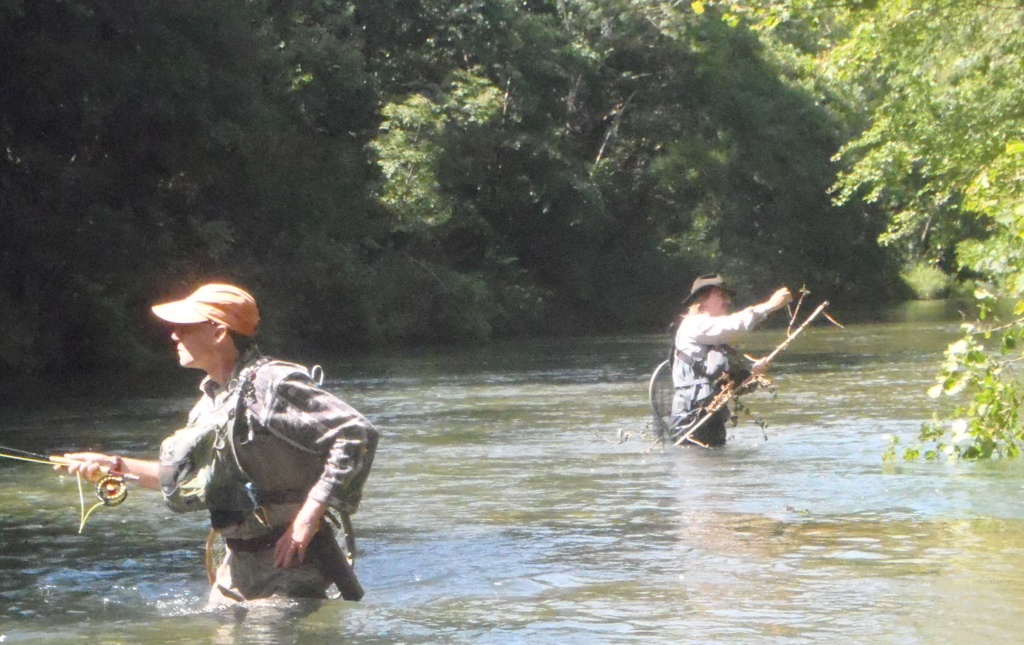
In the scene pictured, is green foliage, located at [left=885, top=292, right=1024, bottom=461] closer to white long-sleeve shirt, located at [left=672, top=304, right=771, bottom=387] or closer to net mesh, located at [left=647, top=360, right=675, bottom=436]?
white long-sleeve shirt, located at [left=672, top=304, right=771, bottom=387]

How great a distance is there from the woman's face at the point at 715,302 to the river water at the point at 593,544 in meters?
1.21

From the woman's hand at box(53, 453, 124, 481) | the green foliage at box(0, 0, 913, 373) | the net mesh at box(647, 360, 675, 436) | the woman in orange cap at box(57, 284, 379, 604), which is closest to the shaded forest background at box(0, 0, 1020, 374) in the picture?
the green foliage at box(0, 0, 913, 373)

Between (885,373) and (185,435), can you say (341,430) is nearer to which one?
(185,435)

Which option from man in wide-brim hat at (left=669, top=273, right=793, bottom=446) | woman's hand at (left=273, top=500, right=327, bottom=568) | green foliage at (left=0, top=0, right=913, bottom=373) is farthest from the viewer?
green foliage at (left=0, top=0, right=913, bottom=373)

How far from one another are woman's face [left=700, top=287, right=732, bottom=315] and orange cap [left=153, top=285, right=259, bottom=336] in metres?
Result: 7.41

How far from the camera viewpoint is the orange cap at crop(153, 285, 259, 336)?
596 centimetres

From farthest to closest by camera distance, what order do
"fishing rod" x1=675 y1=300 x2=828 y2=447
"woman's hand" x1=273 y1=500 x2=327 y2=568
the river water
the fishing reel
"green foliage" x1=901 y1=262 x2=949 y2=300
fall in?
"green foliage" x1=901 y1=262 x2=949 y2=300 < "fishing rod" x1=675 y1=300 x2=828 y2=447 < the river water < the fishing reel < "woman's hand" x1=273 y1=500 x2=327 y2=568

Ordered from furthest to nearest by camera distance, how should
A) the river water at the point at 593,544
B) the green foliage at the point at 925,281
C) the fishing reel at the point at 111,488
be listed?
the green foliage at the point at 925,281 → the river water at the point at 593,544 → the fishing reel at the point at 111,488

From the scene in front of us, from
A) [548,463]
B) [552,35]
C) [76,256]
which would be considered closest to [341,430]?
[548,463]

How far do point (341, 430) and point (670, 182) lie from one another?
150 feet

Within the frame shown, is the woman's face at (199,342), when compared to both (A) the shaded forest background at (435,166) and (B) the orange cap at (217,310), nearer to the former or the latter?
(B) the orange cap at (217,310)

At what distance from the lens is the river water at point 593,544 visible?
280 inches

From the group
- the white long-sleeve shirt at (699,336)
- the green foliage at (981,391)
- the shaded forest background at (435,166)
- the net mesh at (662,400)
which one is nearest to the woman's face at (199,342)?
the green foliage at (981,391)

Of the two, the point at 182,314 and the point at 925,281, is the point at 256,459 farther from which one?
the point at 925,281
